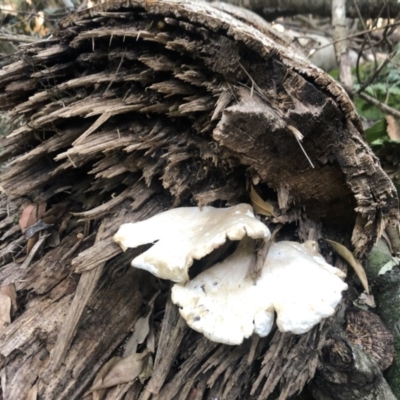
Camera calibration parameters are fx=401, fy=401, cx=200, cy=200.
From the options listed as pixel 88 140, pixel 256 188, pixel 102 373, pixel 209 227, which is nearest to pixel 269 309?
pixel 209 227

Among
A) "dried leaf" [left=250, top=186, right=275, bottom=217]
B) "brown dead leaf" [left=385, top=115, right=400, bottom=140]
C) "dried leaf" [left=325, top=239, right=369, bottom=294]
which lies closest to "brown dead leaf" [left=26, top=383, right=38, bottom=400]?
"dried leaf" [left=250, top=186, right=275, bottom=217]

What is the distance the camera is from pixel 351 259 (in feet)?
7.96

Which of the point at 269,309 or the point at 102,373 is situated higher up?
the point at 269,309

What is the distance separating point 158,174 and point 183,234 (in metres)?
0.53

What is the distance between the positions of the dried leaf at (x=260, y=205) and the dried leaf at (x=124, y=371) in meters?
1.05

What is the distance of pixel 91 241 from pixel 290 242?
119 centimetres

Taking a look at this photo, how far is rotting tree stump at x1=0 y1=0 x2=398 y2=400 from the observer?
6.92ft

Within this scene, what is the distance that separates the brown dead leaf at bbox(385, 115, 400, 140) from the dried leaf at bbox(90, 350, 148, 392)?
2.92 meters

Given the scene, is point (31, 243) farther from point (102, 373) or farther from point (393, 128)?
point (393, 128)

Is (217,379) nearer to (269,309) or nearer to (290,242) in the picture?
(269,309)

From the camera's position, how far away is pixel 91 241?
2.46 metres

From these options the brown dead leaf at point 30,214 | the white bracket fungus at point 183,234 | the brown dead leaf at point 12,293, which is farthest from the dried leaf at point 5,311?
the white bracket fungus at point 183,234

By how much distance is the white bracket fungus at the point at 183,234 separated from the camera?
1877mm

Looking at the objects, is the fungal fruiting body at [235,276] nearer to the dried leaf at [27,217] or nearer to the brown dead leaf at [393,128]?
the dried leaf at [27,217]
